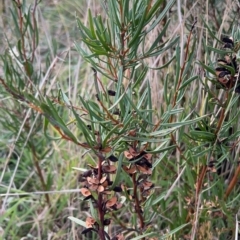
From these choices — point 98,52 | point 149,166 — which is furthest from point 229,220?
point 98,52

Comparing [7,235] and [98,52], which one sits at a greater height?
[98,52]

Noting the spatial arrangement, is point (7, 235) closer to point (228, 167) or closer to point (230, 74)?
point (228, 167)

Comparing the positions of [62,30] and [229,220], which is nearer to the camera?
[229,220]

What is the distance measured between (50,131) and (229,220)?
0.65 meters

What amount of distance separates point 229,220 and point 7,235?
0.51m

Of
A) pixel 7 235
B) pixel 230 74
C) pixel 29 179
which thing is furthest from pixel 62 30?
pixel 230 74

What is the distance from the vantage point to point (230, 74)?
64 centimetres

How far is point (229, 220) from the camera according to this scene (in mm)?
781

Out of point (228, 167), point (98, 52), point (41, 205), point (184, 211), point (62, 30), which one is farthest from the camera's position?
point (62, 30)

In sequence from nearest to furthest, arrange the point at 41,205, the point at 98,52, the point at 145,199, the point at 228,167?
the point at 98,52 → the point at 145,199 → the point at 228,167 → the point at 41,205

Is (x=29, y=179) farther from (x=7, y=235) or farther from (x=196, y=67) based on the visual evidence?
(x=196, y=67)

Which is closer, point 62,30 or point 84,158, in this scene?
point 84,158

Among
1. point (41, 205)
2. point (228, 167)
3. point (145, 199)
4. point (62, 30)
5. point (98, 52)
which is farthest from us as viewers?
point (62, 30)

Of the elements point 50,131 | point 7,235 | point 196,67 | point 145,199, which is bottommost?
point 7,235
